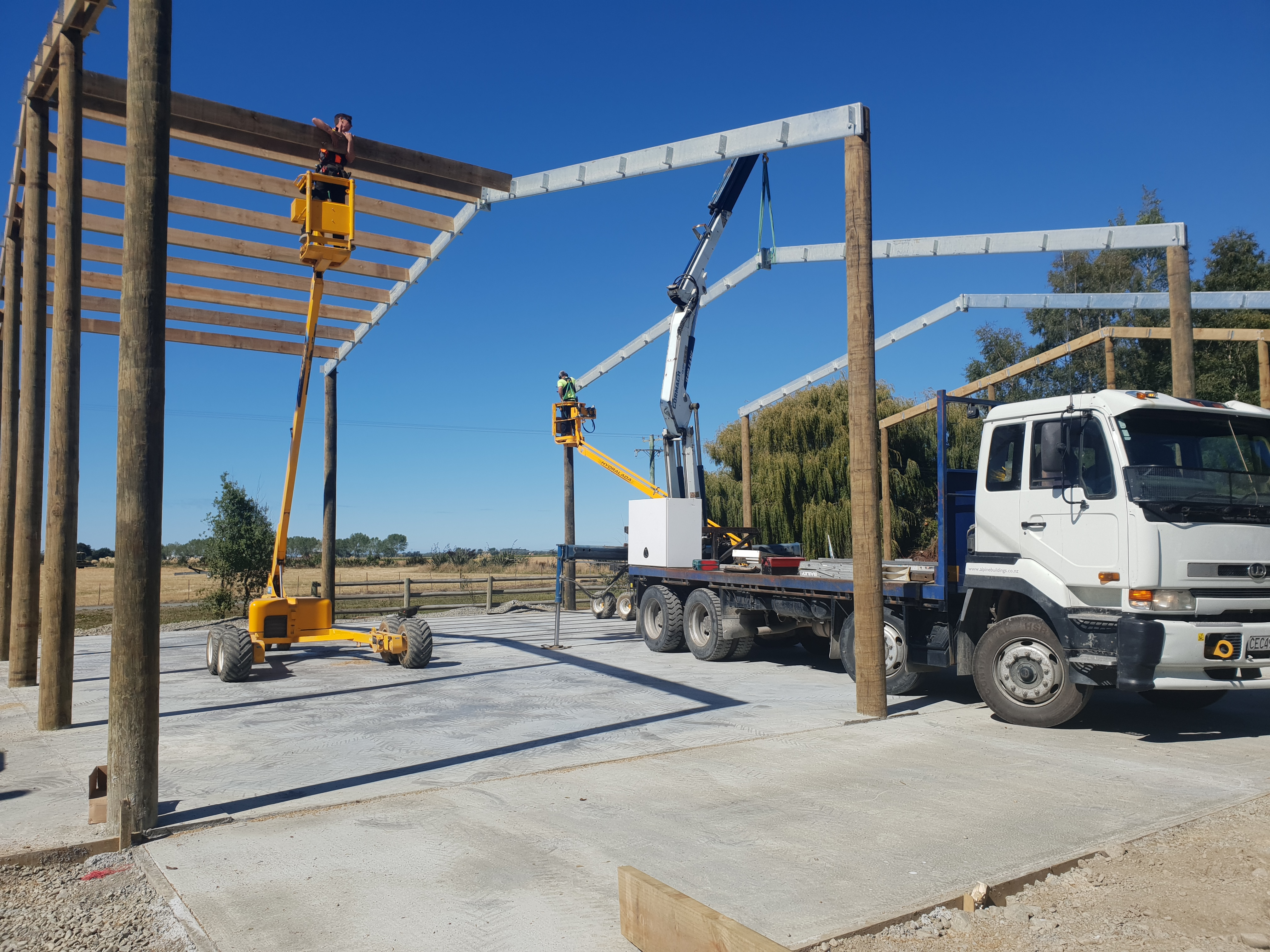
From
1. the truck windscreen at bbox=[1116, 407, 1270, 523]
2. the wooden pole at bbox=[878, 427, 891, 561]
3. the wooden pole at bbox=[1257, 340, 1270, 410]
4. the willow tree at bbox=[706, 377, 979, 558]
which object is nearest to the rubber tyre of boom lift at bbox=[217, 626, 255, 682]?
the truck windscreen at bbox=[1116, 407, 1270, 523]

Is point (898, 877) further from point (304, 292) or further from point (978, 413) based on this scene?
point (304, 292)

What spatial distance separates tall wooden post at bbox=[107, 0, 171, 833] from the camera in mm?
5465

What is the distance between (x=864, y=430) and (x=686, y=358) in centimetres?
688

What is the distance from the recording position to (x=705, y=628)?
13.7 m

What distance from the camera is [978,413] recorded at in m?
9.44

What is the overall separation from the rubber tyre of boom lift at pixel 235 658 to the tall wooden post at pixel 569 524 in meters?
10.0

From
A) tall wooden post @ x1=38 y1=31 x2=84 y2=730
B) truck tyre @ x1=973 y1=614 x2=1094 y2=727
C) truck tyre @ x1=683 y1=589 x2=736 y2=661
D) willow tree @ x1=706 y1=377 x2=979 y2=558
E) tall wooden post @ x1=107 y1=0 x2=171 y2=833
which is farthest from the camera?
willow tree @ x1=706 y1=377 x2=979 y2=558

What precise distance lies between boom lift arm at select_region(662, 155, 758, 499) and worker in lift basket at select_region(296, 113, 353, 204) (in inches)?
241

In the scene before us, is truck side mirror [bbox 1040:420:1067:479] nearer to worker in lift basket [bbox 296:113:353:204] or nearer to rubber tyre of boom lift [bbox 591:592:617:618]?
worker in lift basket [bbox 296:113:353:204]

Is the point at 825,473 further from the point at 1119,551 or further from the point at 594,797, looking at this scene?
the point at 594,797

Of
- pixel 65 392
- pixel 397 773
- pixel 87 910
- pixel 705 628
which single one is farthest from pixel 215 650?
pixel 87 910

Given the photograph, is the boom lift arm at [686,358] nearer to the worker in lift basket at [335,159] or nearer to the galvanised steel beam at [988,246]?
the galvanised steel beam at [988,246]

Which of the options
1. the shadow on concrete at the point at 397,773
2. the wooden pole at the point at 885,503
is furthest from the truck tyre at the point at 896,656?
the wooden pole at the point at 885,503

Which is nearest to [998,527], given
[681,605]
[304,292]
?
[681,605]
